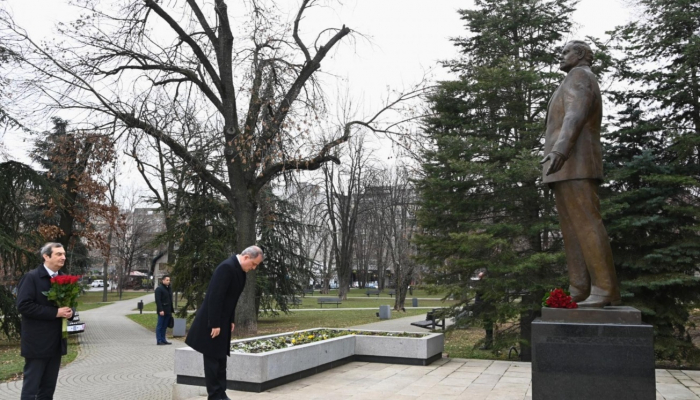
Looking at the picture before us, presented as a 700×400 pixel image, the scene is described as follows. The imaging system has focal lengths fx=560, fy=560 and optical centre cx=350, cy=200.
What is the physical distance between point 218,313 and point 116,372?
692 centimetres

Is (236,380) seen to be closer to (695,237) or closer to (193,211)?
(695,237)

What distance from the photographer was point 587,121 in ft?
21.7

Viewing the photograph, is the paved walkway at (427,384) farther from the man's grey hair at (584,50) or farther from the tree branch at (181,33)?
the tree branch at (181,33)

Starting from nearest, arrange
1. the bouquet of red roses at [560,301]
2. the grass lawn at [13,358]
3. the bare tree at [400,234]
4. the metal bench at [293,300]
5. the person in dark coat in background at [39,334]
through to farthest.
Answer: the person in dark coat in background at [39,334] → the bouquet of red roses at [560,301] → the grass lawn at [13,358] → the metal bench at [293,300] → the bare tree at [400,234]

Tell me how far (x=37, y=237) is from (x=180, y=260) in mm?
6219

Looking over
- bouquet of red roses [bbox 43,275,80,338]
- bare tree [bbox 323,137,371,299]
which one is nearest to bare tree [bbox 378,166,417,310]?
bare tree [bbox 323,137,371,299]

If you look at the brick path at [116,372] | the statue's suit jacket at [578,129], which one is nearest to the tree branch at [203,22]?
the brick path at [116,372]

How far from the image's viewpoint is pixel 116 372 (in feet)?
38.2

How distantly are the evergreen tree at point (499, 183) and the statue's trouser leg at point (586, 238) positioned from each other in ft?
16.3

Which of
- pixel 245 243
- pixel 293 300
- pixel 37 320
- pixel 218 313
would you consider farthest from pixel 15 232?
pixel 218 313

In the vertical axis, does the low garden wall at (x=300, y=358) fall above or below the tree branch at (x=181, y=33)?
below

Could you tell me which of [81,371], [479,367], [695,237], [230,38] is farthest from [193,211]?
[695,237]

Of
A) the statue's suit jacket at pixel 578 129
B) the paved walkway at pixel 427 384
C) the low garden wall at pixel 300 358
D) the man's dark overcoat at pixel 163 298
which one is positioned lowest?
the paved walkway at pixel 427 384

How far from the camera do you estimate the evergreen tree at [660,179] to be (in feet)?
39.4
